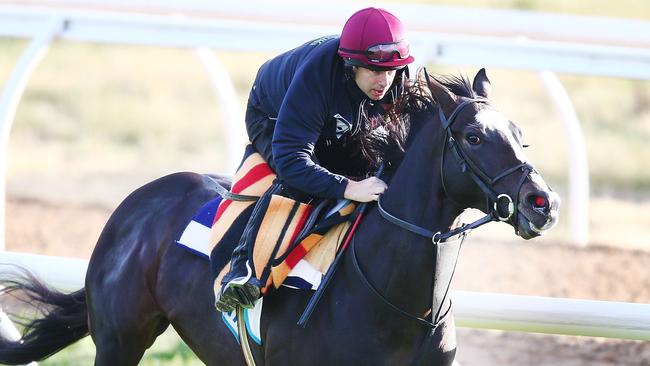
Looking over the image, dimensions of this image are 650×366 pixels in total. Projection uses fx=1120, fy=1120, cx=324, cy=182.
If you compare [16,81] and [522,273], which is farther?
[522,273]

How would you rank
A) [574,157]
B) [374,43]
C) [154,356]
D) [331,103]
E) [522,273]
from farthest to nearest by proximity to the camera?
1. [522,273]
2. [574,157]
3. [154,356]
4. [331,103]
5. [374,43]

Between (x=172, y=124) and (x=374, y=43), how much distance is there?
38.3 ft

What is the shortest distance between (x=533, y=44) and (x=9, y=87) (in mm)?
2797

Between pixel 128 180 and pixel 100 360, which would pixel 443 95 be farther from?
pixel 128 180

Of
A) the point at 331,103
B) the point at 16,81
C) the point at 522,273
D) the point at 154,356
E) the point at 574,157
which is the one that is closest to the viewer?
the point at 331,103

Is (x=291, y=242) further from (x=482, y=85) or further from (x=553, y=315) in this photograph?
(x=553, y=315)

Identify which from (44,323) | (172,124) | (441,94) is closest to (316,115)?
(441,94)

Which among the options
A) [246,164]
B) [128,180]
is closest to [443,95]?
[246,164]

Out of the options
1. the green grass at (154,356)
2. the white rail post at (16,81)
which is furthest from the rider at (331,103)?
the white rail post at (16,81)

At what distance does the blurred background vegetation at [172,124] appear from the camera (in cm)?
1116

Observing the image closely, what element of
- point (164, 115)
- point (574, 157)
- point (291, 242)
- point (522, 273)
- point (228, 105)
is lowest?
point (164, 115)

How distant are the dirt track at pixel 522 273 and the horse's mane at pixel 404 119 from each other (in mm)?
2411

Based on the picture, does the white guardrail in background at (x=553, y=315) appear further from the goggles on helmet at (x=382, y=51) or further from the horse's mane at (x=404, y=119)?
the goggles on helmet at (x=382, y=51)

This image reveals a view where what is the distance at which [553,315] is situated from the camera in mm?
4949
